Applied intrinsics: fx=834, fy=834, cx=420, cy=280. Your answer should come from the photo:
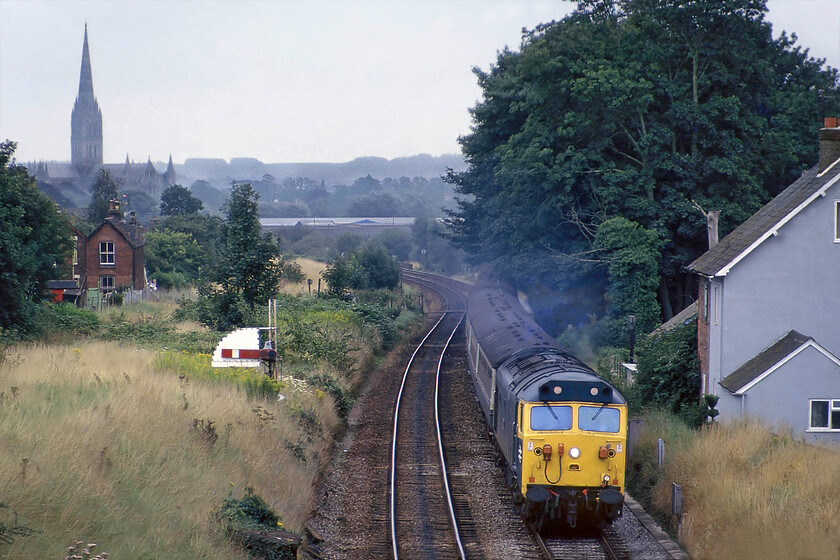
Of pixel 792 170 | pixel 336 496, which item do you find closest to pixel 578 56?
pixel 792 170

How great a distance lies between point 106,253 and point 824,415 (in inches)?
1556

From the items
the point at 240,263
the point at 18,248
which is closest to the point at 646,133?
→ the point at 240,263

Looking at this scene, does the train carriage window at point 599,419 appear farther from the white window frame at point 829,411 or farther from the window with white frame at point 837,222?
the window with white frame at point 837,222

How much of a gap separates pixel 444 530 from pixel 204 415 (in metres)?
4.59

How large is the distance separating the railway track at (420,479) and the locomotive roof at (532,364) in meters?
2.54

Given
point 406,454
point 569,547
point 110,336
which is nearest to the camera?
point 569,547

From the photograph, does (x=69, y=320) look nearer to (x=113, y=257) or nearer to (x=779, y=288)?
(x=779, y=288)

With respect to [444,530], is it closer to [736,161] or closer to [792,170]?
[736,161]

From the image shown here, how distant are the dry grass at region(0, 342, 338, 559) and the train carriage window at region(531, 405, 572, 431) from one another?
13.9 feet

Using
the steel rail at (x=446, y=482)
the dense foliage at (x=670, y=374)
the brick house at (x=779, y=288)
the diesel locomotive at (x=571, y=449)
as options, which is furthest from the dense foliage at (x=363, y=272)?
the diesel locomotive at (x=571, y=449)

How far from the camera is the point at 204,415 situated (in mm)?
14367

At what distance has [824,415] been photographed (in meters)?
21.0

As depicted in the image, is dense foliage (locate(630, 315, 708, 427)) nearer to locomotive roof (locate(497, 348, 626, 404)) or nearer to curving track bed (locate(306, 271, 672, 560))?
curving track bed (locate(306, 271, 672, 560))

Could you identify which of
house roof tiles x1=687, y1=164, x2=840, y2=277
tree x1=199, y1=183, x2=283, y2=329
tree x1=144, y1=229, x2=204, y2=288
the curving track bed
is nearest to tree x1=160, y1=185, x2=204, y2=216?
tree x1=144, y1=229, x2=204, y2=288
